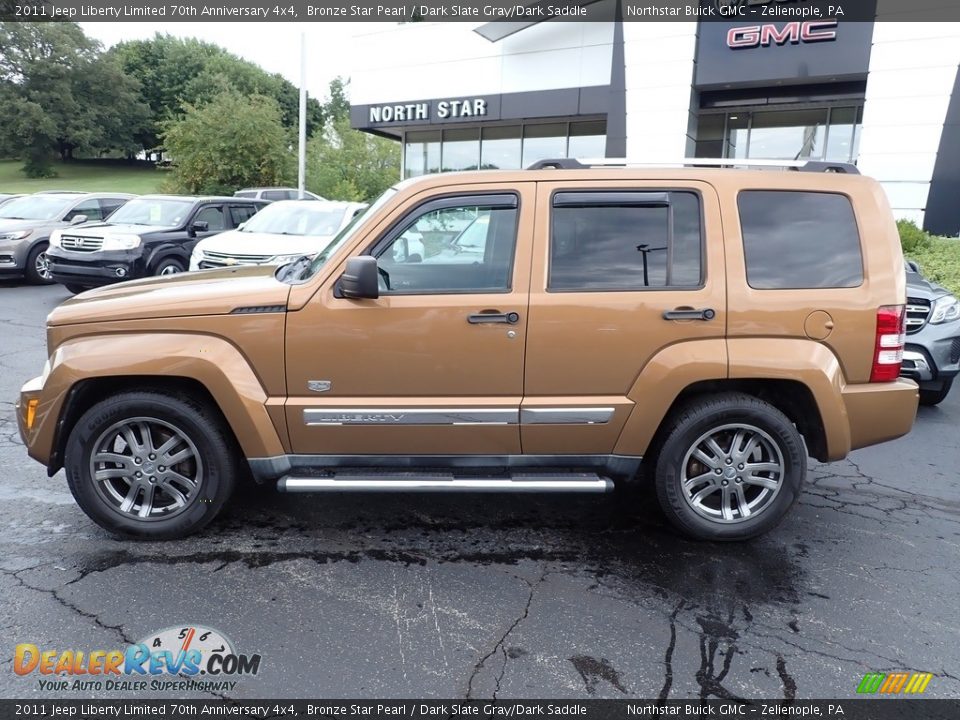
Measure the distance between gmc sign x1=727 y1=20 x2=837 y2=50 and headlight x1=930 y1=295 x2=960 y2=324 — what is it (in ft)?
39.4

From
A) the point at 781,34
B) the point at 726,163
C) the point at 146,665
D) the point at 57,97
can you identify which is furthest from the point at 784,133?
the point at 57,97

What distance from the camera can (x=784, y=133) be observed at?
18719mm

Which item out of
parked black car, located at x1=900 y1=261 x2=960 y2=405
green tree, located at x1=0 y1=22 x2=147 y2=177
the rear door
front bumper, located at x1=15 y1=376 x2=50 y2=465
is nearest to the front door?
the rear door

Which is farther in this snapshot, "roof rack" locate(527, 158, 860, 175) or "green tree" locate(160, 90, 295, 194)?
"green tree" locate(160, 90, 295, 194)

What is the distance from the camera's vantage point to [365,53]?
23.9 meters

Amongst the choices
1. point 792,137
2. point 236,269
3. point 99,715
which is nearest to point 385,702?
point 99,715

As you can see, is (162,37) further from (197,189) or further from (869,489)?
(869,489)

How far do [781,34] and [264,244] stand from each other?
13.2 meters

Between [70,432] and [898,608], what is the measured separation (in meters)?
4.29

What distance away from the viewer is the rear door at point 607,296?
374 centimetres

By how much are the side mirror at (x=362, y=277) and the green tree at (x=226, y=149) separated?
3083 centimetres

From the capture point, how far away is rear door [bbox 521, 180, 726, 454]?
12.3 ft

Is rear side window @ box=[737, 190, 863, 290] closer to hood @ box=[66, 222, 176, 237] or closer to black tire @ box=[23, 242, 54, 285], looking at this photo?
hood @ box=[66, 222, 176, 237]

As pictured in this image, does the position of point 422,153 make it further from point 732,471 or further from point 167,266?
point 732,471
